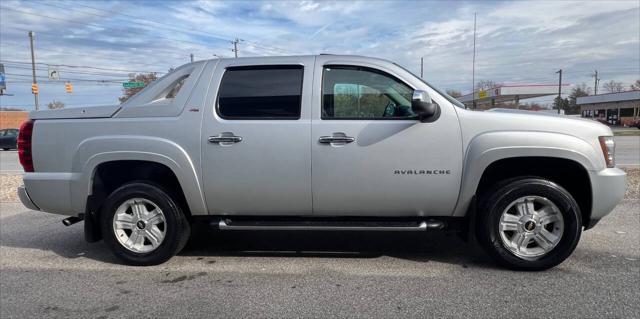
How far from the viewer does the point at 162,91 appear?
450 centimetres

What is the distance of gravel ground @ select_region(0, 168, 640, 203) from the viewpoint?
733 centimetres

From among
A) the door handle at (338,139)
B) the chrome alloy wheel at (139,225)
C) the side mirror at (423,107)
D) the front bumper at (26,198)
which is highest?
the side mirror at (423,107)

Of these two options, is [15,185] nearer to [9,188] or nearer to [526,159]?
[9,188]

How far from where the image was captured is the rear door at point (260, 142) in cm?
418

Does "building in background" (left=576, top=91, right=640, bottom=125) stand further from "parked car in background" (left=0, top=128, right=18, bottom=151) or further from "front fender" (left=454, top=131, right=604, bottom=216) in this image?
"parked car in background" (left=0, top=128, right=18, bottom=151)

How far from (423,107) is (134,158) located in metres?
2.67

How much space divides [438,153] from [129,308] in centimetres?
281

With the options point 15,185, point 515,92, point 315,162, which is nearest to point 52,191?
point 315,162

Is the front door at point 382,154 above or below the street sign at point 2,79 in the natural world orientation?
below

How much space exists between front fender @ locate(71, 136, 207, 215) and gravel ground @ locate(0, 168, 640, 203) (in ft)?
15.7

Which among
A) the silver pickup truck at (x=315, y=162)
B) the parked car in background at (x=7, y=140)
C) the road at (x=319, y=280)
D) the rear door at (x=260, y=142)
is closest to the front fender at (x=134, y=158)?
the silver pickup truck at (x=315, y=162)

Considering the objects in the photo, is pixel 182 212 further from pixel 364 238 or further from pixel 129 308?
pixel 364 238

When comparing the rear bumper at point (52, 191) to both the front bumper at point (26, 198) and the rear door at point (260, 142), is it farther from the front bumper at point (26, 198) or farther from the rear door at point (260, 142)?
the rear door at point (260, 142)

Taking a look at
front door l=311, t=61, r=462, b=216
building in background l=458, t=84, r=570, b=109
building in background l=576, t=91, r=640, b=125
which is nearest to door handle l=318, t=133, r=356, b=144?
front door l=311, t=61, r=462, b=216
